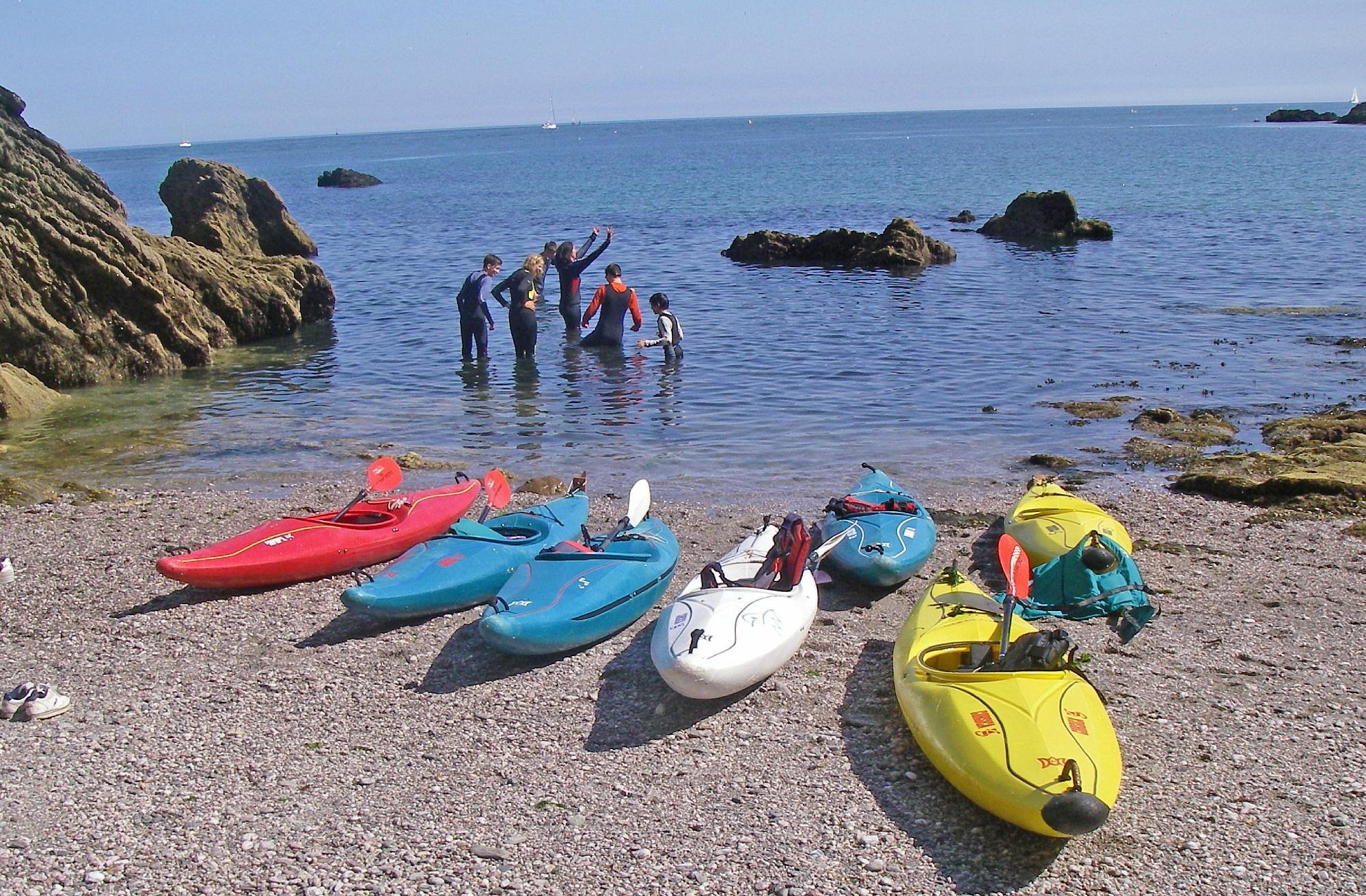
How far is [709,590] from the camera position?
7.13 meters

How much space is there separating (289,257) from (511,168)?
258 ft

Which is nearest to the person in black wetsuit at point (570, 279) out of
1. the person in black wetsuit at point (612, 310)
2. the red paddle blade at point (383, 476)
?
the person in black wetsuit at point (612, 310)

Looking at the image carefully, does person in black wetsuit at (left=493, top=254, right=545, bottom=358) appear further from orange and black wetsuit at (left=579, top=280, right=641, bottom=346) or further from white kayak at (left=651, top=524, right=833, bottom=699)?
white kayak at (left=651, top=524, right=833, bottom=699)

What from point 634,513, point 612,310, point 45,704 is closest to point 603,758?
point 634,513

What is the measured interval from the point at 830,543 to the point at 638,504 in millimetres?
1692

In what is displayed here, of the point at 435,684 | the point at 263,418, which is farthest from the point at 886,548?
the point at 263,418

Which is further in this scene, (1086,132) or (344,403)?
(1086,132)

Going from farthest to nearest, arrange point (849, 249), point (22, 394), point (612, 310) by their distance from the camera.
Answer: point (849, 249) → point (612, 310) → point (22, 394)

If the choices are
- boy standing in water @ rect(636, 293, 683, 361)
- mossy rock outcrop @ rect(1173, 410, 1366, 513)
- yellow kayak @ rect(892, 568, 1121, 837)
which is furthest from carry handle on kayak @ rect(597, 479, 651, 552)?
boy standing in water @ rect(636, 293, 683, 361)

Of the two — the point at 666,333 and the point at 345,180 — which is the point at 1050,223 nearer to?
the point at 666,333

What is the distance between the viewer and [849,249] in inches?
1191

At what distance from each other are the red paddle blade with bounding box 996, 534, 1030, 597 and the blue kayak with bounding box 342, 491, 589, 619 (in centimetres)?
339

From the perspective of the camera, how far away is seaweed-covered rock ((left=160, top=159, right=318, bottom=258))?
83.8ft

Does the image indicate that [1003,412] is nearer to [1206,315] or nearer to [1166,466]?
[1166,466]
